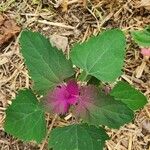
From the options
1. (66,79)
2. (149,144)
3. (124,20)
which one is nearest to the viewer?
(66,79)

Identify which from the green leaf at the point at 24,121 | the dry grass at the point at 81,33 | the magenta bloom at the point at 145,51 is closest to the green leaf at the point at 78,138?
the green leaf at the point at 24,121

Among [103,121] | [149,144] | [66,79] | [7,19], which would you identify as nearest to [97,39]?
[66,79]

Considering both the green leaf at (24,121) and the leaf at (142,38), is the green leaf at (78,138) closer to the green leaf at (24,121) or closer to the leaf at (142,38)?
the green leaf at (24,121)

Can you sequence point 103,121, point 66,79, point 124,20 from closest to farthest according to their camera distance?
point 103,121 → point 66,79 → point 124,20

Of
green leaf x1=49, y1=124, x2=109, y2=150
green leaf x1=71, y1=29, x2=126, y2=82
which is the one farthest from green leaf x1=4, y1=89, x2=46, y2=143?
green leaf x1=71, y1=29, x2=126, y2=82

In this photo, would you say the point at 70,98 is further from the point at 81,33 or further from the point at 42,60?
the point at 81,33

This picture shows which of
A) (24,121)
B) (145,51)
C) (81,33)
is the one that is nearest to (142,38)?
(145,51)

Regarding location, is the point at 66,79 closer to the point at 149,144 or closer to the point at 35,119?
the point at 35,119
